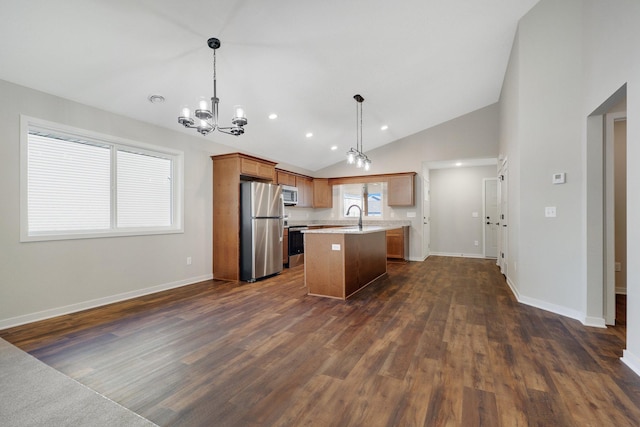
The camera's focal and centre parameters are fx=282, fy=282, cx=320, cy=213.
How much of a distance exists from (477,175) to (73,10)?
7.84 metres

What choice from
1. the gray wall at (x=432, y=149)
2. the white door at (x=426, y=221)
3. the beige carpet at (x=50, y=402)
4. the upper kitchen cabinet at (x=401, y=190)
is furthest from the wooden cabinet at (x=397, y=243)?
the beige carpet at (x=50, y=402)

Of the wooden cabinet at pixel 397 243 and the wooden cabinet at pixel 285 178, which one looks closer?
the wooden cabinet at pixel 285 178

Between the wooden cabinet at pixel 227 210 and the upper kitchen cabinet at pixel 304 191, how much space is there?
216cm

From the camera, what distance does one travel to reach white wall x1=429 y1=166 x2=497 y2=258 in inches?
285

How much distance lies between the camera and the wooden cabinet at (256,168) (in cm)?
484

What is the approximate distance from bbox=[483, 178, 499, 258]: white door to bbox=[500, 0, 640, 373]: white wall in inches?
143

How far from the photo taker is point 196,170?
15.4 ft

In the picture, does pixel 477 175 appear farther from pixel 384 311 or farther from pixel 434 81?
pixel 384 311

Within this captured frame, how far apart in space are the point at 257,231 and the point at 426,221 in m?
4.41

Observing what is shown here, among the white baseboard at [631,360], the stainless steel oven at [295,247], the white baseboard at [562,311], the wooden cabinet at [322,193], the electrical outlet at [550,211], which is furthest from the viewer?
the wooden cabinet at [322,193]

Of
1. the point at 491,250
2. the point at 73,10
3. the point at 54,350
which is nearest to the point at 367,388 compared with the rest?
the point at 54,350

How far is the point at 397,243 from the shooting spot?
6660 millimetres

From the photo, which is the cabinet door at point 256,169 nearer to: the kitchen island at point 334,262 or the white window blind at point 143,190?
the white window blind at point 143,190

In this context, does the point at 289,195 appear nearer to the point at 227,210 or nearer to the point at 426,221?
the point at 227,210
